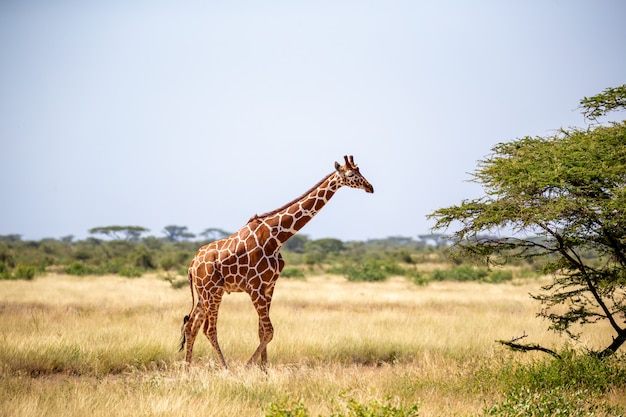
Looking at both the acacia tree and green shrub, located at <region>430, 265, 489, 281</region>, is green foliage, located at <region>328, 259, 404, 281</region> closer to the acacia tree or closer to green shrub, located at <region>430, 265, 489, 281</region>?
green shrub, located at <region>430, 265, 489, 281</region>

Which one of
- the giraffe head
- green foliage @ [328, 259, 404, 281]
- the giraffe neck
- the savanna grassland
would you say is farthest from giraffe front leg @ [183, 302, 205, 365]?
green foliage @ [328, 259, 404, 281]

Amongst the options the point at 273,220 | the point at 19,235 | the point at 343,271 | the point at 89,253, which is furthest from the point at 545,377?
the point at 19,235

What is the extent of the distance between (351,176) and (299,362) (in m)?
4.07

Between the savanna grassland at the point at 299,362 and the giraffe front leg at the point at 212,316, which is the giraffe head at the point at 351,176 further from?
the savanna grassland at the point at 299,362

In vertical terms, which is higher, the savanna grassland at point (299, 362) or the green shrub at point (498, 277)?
the green shrub at point (498, 277)

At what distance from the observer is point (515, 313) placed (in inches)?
720

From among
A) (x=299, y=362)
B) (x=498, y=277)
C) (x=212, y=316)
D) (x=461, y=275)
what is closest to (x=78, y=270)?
(x=461, y=275)

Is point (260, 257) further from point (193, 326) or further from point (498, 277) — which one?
point (498, 277)

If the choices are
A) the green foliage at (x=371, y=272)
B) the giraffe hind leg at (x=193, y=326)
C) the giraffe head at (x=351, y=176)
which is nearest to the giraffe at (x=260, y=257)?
the giraffe head at (x=351, y=176)

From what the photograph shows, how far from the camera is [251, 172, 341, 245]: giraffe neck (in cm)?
983

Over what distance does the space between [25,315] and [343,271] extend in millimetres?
24151

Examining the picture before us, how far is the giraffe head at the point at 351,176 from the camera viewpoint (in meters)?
9.46

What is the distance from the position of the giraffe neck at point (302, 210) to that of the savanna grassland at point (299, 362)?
7.16ft

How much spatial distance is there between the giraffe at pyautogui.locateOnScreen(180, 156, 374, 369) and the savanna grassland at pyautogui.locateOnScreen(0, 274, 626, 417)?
2.91 ft
